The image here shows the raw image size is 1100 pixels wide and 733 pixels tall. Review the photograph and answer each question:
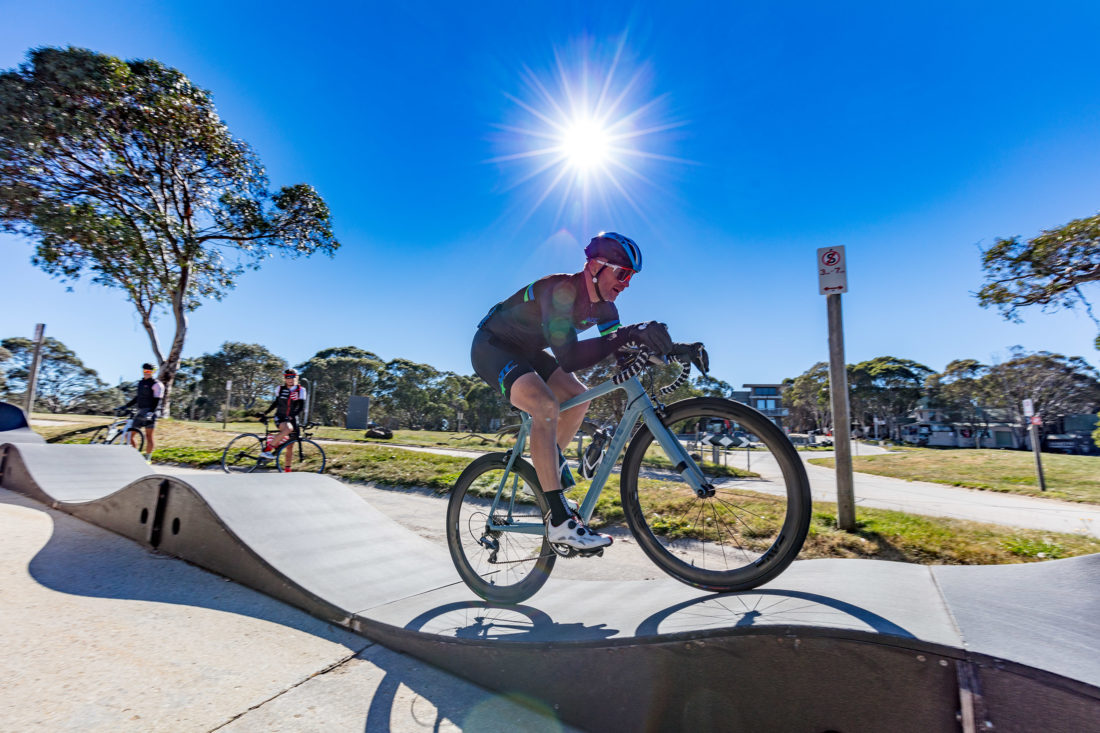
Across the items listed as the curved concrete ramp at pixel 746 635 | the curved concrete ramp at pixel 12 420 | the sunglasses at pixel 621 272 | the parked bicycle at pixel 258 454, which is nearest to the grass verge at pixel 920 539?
the curved concrete ramp at pixel 746 635

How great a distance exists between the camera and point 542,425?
261 cm

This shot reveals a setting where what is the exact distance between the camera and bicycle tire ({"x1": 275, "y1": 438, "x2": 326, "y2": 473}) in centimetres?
924

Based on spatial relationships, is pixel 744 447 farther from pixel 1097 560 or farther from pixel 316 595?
pixel 316 595

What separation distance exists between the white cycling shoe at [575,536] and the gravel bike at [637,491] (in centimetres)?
5

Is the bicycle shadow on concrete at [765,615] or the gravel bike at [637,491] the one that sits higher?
the gravel bike at [637,491]

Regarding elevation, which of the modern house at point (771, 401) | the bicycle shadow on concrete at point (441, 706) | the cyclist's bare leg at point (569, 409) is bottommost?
the bicycle shadow on concrete at point (441, 706)

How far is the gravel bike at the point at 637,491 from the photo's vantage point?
2.12 meters

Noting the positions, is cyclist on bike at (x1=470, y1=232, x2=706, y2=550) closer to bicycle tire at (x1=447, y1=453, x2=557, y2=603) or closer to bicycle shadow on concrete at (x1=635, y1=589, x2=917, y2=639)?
bicycle tire at (x1=447, y1=453, x2=557, y2=603)

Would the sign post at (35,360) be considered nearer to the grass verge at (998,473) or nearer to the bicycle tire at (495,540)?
the bicycle tire at (495,540)

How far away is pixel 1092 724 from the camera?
118cm

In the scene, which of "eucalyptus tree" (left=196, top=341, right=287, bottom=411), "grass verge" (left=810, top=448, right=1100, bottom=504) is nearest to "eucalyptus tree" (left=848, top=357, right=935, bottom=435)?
"grass verge" (left=810, top=448, right=1100, bottom=504)

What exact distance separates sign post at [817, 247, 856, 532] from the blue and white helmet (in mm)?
3482

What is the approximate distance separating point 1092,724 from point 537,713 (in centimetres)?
169

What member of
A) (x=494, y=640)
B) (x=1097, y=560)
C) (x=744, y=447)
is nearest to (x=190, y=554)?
(x=494, y=640)
